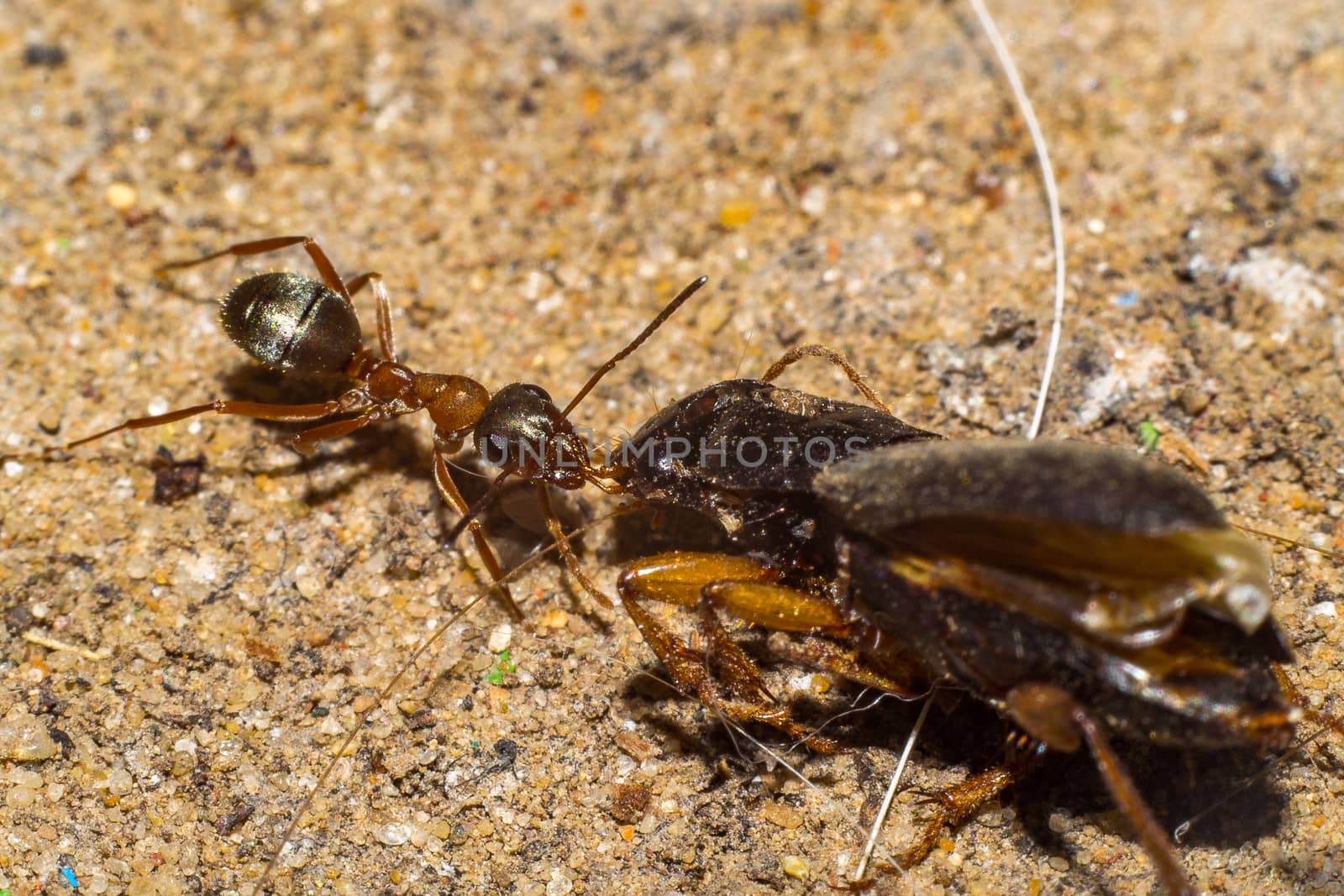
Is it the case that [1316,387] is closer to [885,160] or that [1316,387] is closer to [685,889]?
[885,160]

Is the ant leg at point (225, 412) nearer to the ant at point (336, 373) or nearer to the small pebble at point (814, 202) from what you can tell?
the ant at point (336, 373)

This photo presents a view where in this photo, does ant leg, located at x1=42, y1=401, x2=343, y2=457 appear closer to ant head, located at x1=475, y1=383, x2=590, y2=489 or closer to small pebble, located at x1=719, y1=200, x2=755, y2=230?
ant head, located at x1=475, y1=383, x2=590, y2=489

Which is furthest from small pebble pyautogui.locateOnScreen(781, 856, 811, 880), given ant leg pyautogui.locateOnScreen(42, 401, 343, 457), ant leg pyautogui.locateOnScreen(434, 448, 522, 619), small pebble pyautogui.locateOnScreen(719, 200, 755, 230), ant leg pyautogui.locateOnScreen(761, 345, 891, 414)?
small pebble pyautogui.locateOnScreen(719, 200, 755, 230)

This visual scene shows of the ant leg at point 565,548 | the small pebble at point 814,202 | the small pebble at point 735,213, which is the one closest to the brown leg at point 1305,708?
the ant leg at point 565,548

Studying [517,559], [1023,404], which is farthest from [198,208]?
[1023,404]

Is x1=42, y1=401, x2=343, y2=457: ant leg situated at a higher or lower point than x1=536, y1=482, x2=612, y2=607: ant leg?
higher

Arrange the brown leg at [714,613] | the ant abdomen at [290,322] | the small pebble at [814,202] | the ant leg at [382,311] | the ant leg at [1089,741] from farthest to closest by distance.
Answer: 1. the small pebble at [814,202]
2. the ant leg at [382,311]
3. the ant abdomen at [290,322]
4. the brown leg at [714,613]
5. the ant leg at [1089,741]
